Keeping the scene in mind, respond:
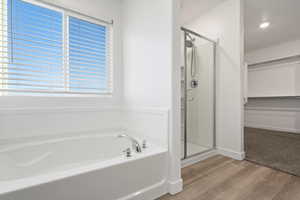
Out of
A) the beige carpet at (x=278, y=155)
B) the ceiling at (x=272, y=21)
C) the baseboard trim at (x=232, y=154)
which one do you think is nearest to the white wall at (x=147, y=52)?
the baseboard trim at (x=232, y=154)

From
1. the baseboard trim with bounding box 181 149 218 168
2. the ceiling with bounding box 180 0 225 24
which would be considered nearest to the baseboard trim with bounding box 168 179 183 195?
the baseboard trim with bounding box 181 149 218 168

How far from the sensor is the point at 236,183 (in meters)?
1.43

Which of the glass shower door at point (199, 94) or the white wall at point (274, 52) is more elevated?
the white wall at point (274, 52)

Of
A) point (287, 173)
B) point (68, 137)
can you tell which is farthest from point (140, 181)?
point (287, 173)

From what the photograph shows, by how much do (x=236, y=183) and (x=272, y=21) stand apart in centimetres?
325

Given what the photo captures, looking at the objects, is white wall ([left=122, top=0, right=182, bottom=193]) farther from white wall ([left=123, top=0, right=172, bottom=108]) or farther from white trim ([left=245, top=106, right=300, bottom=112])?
white trim ([left=245, top=106, right=300, bottom=112])

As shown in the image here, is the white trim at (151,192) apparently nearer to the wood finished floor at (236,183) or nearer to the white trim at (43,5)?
the wood finished floor at (236,183)

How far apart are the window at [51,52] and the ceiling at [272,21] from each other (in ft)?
8.53

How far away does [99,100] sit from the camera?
1.90 m

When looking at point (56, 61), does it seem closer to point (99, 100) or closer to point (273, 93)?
point (99, 100)

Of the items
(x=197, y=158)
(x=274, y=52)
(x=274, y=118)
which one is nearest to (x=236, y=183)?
(x=197, y=158)

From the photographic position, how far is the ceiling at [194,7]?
2280mm

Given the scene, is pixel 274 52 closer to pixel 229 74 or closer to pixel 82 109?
pixel 229 74

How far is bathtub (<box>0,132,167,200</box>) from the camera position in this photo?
0.79m
